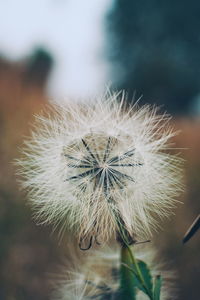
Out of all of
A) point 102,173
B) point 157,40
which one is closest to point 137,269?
point 102,173

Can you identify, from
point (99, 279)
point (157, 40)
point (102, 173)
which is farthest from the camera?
point (157, 40)

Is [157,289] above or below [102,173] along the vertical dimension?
below

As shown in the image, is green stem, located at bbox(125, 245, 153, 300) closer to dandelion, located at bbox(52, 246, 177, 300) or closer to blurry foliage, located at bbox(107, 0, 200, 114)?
dandelion, located at bbox(52, 246, 177, 300)

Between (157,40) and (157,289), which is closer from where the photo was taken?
(157,289)

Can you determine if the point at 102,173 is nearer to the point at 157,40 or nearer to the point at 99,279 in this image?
the point at 99,279

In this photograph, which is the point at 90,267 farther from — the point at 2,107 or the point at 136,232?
the point at 2,107

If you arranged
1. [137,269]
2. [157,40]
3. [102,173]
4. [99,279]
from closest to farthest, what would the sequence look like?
[137,269] < [102,173] < [99,279] < [157,40]
